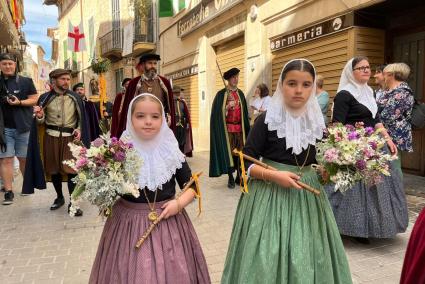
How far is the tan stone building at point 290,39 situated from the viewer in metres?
6.40

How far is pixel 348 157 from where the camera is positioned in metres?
2.14

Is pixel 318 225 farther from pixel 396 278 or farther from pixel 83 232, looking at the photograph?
pixel 83 232

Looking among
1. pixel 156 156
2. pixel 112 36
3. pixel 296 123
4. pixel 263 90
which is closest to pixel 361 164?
pixel 296 123

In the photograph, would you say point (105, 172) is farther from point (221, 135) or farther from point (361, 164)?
point (221, 135)

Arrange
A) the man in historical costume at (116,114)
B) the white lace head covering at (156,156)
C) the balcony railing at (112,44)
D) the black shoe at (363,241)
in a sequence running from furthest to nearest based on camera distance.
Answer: the balcony railing at (112,44) < the man in historical costume at (116,114) < the black shoe at (363,241) < the white lace head covering at (156,156)

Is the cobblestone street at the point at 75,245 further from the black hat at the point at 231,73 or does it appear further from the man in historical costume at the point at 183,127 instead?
the man in historical costume at the point at 183,127

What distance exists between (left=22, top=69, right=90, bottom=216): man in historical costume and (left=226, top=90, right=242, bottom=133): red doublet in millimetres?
2381

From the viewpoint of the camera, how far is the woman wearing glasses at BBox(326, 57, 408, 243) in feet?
12.1

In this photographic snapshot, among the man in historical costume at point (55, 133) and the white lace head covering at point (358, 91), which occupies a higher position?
the white lace head covering at point (358, 91)

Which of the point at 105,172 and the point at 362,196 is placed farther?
the point at 362,196

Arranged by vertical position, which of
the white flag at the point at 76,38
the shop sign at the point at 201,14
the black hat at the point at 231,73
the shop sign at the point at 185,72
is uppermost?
the white flag at the point at 76,38

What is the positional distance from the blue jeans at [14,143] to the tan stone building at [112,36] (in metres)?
10.2

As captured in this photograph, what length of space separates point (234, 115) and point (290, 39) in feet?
7.89

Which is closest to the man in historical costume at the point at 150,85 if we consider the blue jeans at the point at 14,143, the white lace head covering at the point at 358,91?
the blue jeans at the point at 14,143
